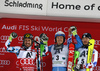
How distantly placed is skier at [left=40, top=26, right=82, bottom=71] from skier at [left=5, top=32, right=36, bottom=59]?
0.21 m

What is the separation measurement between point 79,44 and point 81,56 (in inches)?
7.2

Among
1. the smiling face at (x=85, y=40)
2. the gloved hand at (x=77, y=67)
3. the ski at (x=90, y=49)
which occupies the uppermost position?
the smiling face at (x=85, y=40)

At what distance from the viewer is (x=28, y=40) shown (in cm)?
249

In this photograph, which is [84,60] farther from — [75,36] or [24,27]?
[24,27]

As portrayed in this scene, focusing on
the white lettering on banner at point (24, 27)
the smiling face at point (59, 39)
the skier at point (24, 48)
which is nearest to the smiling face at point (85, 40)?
the smiling face at point (59, 39)

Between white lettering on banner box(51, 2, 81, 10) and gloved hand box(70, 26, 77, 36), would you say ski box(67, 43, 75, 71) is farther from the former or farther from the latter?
white lettering on banner box(51, 2, 81, 10)

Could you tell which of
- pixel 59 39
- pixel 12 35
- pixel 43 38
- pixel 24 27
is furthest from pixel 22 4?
pixel 59 39

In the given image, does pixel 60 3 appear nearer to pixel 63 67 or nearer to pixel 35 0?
pixel 35 0

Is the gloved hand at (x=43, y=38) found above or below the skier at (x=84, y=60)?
above

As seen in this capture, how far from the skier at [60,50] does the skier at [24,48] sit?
0.21 meters

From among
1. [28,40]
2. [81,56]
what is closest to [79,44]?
[81,56]

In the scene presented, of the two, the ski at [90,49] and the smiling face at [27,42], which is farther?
the smiling face at [27,42]

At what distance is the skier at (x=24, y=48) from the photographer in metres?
2.43

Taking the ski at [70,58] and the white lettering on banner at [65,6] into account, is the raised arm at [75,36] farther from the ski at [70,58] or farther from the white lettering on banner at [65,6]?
the white lettering on banner at [65,6]
